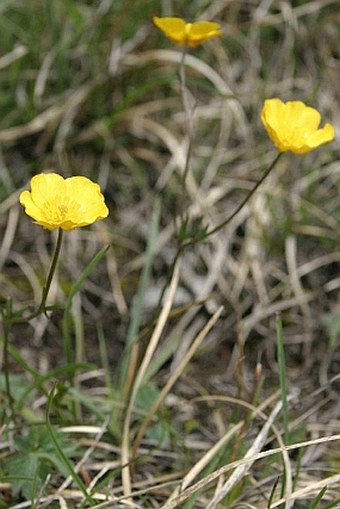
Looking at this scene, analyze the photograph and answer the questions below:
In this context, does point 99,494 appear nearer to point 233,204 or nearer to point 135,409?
point 135,409

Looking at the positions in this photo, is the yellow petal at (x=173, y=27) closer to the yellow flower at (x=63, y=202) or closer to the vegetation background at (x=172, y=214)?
the yellow flower at (x=63, y=202)

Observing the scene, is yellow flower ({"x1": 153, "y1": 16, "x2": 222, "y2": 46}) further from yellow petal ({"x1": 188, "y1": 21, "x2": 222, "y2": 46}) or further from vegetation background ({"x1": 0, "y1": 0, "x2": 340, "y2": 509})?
vegetation background ({"x1": 0, "y1": 0, "x2": 340, "y2": 509})

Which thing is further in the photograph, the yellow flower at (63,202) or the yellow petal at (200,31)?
the yellow petal at (200,31)

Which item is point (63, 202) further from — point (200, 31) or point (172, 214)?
point (172, 214)

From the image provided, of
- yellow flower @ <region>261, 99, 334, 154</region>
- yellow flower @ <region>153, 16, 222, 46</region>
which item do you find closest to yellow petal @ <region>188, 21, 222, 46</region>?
yellow flower @ <region>153, 16, 222, 46</region>

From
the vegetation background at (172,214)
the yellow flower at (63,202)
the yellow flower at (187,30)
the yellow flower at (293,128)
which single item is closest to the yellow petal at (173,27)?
the yellow flower at (187,30)
